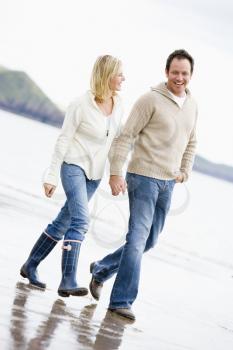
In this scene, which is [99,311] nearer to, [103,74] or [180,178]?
[180,178]

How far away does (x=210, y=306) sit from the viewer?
8.30 meters

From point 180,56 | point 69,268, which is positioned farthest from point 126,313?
point 180,56

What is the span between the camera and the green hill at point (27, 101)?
14362 cm

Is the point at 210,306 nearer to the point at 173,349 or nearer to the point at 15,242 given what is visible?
the point at 15,242

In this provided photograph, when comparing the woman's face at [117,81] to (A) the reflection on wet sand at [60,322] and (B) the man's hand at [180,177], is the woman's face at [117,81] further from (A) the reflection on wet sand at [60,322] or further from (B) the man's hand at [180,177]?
(A) the reflection on wet sand at [60,322]

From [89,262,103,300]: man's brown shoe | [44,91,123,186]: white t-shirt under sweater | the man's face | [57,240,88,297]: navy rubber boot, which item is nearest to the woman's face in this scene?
[44,91,123,186]: white t-shirt under sweater

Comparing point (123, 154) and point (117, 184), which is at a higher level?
point (123, 154)

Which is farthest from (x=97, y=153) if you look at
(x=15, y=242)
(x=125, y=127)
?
(x=15, y=242)

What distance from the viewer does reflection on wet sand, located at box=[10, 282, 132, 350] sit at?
171 inches

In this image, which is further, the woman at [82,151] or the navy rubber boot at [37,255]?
the navy rubber boot at [37,255]

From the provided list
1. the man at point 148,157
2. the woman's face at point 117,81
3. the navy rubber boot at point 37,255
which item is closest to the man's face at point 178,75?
the man at point 148,157

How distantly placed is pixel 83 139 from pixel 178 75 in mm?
850

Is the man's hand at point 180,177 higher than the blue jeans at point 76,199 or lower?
higher

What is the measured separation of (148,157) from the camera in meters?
5.99
